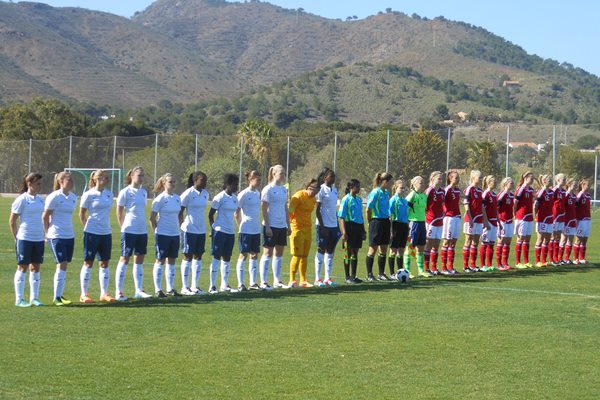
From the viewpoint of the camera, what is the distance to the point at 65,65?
180750 mm

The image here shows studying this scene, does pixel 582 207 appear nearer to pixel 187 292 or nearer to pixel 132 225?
pixel 187 292

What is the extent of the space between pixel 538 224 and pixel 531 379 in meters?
13.4

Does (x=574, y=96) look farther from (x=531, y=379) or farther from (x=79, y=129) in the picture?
(x=531, y=379)

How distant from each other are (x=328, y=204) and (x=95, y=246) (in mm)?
4634

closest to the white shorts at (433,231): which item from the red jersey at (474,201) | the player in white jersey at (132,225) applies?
the red jersey at (474,201)

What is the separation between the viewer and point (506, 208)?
22.5 metres

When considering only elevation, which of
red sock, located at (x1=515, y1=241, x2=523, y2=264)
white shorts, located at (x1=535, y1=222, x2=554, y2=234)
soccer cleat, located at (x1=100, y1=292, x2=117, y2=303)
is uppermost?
white shorts, located at (x1=535, y1=222, x2=554, y2=234)

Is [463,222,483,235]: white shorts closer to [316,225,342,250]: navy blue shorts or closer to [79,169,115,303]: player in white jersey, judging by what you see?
[316,225,342,250]: navy blue shorts

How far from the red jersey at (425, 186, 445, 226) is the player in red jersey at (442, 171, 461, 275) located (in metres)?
0.18

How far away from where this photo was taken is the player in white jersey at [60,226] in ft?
50.2

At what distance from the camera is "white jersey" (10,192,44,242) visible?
596 inches

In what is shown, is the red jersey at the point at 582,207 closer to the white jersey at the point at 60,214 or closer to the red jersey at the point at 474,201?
the red jersey at the point at 474,201

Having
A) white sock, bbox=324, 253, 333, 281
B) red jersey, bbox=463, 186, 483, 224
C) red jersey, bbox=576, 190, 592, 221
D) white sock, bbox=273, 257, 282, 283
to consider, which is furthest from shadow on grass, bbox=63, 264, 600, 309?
red jersey, bbox=576, 190, 592, 221

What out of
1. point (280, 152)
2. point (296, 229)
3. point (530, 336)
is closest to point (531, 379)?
point (530, 336)
